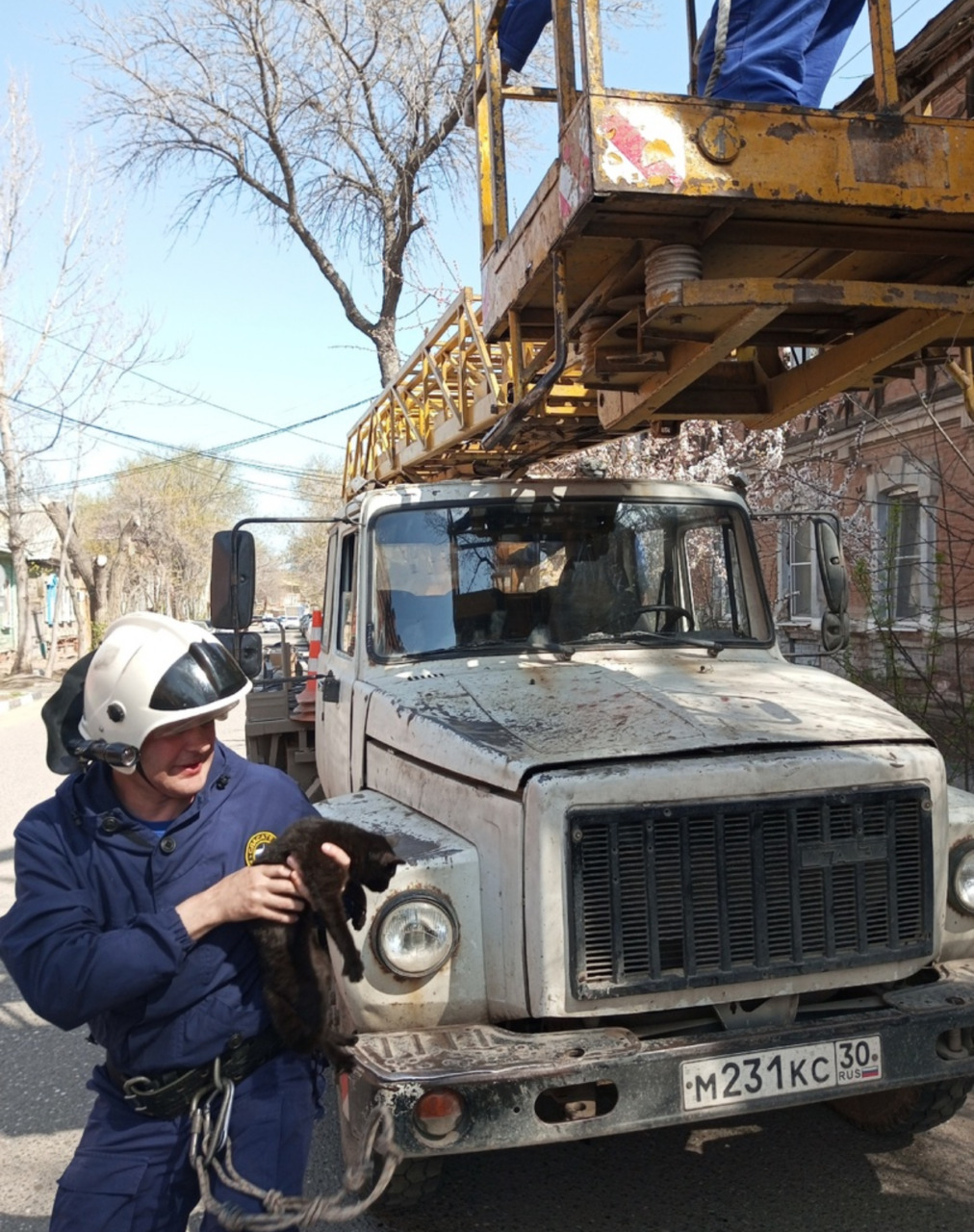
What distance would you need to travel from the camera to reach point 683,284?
2.91m

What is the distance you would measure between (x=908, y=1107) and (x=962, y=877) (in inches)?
34.7

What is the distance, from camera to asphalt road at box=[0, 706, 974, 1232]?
3.14m

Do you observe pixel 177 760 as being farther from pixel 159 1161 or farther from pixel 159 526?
pixel 159 526

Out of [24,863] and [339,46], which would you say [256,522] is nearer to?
[24,863]

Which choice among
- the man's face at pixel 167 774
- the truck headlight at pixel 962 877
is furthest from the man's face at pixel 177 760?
the truck headlight at pixel 962 877

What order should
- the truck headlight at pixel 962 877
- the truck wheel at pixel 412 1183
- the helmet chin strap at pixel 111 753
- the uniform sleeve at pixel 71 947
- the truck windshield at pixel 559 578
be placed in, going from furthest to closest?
1. the truck windshield at pixel 559 578
2. the truck headlight at pixel 962 877
3. the truck wheel at pixel 412 1183
4. the helmet chin strap at pixel 111 753
5. the uniform sleeve at pixel 71 947

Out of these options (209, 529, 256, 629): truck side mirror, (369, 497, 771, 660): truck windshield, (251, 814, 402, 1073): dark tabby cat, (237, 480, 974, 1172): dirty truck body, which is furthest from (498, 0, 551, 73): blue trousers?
(251, 814, 402, 1073): dark tabby cat

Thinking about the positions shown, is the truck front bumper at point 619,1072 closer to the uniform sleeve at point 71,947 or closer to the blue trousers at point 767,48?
the uniform sleeve at point 71,947

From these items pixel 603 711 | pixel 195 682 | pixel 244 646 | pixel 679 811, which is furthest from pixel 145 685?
pixel 244 646

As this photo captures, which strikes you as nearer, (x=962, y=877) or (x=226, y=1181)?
(x=226, y=1181)

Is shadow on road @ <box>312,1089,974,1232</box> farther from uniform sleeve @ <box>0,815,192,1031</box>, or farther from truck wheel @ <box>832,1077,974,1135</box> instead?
uniform sleeve @ <box>0,815,192,1031</box>

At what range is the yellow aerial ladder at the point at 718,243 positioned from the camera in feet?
9.12

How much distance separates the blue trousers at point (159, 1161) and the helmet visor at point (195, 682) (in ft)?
2.45

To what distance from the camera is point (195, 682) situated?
1.98m
